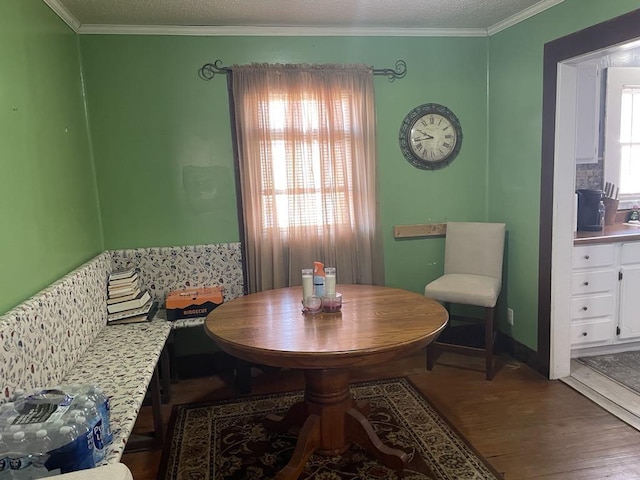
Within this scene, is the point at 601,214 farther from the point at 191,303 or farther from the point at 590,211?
the point at 191,303

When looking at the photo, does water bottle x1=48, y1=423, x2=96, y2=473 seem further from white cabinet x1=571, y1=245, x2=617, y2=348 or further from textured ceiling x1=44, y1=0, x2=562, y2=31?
white cabinet x1=571, y1=245, x2=617, y2=348

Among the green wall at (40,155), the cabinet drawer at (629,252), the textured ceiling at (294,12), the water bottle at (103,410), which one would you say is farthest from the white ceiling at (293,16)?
the water bottle at (103,410)

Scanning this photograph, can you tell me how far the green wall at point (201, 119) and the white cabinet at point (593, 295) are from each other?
42.9 inches

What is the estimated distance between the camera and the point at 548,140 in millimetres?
2990

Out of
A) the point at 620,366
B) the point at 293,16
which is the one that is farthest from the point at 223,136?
the point at 620,366

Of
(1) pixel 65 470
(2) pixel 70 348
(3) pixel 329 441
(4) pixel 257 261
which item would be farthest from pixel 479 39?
(1) pixel 65 470

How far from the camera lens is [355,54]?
3.45 metres

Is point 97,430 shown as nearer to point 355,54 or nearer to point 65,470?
point 65,470

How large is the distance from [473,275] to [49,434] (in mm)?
2811

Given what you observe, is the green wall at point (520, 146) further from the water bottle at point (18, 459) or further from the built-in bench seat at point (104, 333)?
the water bottle at point (18, 459)

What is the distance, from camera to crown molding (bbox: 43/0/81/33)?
2.60 metres

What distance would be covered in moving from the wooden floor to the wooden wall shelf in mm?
923

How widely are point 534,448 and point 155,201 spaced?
273 centimetres

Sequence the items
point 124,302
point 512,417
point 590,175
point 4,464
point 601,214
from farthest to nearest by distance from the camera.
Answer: point 590,175, point 601,214, point 124,302, point 512,417, point 4,464
